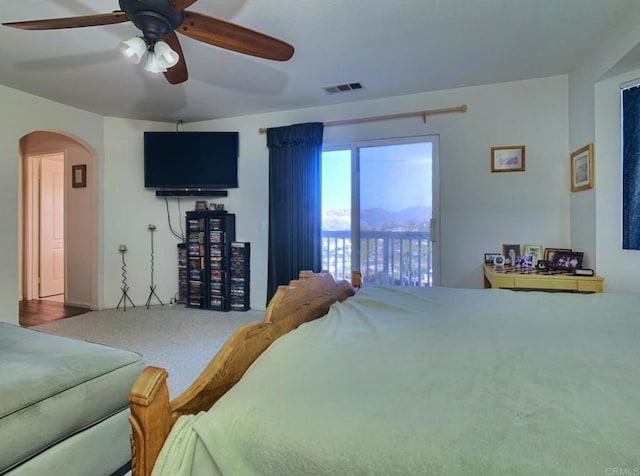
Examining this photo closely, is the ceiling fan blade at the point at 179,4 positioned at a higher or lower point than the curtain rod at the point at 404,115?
lower

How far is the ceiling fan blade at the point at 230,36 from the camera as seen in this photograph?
166cm

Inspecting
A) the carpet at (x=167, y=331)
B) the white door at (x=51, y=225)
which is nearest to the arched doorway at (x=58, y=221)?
the white door at (x=51, y=225)

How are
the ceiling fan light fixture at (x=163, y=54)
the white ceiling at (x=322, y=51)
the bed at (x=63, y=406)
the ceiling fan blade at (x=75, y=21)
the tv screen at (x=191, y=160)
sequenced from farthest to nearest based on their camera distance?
the tv screen at (x=191, y=160), the white ceiling at (x=322, y=51), the ceiling fan light fixture at (x=163, y=54), the ceiling fan blade at (x=75, y=21), the bed at (x=63, y=406)

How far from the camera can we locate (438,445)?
0.64 meters

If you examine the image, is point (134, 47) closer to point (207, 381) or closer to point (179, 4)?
point (179, 4)

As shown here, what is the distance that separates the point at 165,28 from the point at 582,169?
3202mm

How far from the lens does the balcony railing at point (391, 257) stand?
3.64 m

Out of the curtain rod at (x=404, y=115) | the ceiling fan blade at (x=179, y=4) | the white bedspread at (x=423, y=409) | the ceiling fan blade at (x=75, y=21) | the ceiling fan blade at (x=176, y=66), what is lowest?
the white bedspread at (x=423, y=409)

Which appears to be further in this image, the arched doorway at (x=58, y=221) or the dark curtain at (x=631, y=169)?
the arched doorway at (x=58, y=221)

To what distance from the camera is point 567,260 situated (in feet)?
9.41

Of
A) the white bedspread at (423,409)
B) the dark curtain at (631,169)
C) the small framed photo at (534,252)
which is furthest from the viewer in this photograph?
the small framed photo at (534,252)

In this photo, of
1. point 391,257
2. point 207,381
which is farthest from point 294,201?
point 207,381

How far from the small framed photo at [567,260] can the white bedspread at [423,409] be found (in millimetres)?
1875

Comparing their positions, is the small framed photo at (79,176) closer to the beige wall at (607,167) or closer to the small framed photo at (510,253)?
the small framed photo at (510,253)
